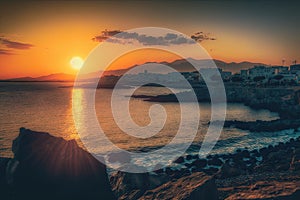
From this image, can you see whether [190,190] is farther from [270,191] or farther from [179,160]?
[179,160]

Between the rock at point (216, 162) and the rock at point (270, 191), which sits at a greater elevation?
the rock at point (270, 191)

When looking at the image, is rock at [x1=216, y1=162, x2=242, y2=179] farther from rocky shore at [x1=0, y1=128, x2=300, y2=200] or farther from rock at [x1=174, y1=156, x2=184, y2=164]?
rock at [x1=174, y1=156, x2=184, y2=164]

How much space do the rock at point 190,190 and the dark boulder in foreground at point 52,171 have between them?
2.55 meters

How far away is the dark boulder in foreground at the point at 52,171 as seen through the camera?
12484 mm

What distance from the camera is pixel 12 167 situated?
12.9 meters

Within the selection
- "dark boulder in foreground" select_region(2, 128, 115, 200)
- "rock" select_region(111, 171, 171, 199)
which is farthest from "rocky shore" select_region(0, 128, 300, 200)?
"rock" select_region(111, 171, 171, 199)

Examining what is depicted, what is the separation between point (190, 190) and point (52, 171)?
6.49 metres

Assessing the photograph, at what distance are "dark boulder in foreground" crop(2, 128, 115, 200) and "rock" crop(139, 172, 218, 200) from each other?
8.36ft

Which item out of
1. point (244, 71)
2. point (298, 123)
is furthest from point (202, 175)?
point (244, 71)

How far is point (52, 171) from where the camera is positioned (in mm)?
12711

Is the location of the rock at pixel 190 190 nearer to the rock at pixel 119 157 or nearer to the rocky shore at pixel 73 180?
the rocky shore at pixel 73 180

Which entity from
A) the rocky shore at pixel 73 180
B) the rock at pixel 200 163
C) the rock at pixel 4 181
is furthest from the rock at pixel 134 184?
the rock at pixel 200 163

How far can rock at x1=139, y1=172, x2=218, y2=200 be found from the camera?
11414 millimetres

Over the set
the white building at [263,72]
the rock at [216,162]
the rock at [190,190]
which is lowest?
the rock at [216,162]
